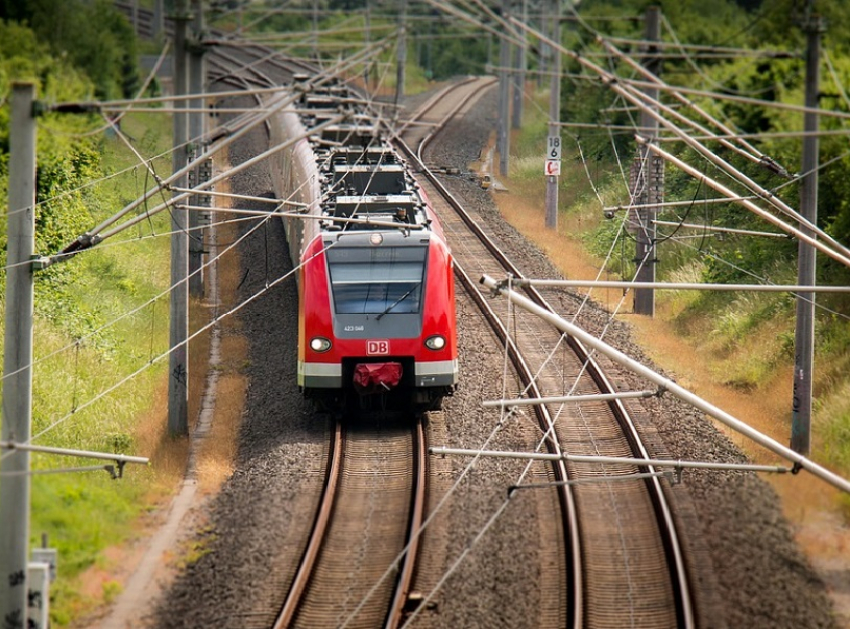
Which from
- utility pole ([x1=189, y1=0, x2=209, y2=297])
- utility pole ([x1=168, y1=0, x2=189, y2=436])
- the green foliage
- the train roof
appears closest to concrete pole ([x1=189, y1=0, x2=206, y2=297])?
utility pole ([x1=189, y1=0, x2=209, y2=297])

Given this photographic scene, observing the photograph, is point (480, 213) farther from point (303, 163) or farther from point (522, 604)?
point (522, 604)

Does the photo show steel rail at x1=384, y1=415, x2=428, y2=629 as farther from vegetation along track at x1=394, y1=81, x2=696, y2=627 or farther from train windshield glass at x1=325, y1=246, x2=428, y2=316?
train windshield glass at x1=325, y1=246, x2=428, y2=316

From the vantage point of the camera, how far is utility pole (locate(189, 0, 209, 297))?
19.2 m

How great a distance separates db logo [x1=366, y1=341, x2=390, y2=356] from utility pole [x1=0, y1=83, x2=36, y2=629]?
6.75m

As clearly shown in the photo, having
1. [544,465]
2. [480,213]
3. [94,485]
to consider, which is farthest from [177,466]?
[480,213]

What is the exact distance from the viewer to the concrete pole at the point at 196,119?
19.2m

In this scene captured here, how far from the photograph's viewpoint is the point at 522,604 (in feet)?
44.1

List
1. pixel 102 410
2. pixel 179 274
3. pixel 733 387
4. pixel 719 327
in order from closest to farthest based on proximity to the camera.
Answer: pixel 179 274, pixel 102 410, pixel 733 387, pixel 719 327

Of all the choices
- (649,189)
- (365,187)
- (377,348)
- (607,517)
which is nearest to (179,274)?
(377,348)

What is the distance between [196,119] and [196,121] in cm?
7

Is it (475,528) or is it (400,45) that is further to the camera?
(400,45)

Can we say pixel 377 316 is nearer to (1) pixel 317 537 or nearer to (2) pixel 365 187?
(2) pixel 365 187

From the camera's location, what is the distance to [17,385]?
12102 millimetres

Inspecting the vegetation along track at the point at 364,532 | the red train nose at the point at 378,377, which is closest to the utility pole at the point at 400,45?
the red train nose at the point at 378,377
